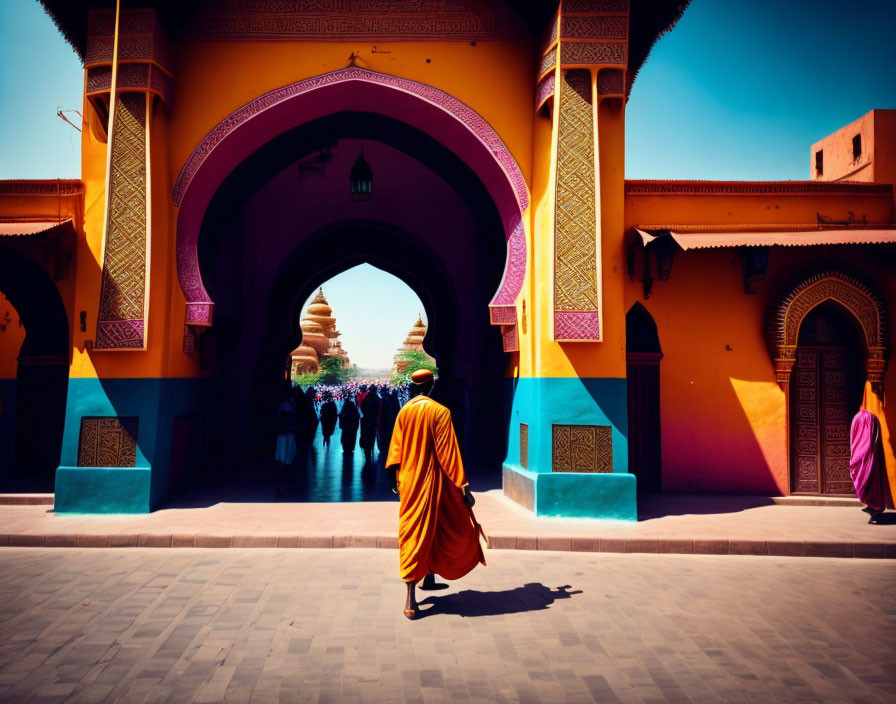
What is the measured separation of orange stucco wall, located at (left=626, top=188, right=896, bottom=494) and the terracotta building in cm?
3

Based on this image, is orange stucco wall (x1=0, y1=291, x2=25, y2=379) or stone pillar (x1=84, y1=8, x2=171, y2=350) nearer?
stone pillar (x1=84, y1=8, x2=171, y2=350)

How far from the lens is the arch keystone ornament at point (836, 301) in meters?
7.84

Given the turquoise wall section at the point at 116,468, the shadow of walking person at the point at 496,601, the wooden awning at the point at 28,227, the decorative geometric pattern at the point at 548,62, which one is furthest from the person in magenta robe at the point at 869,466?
the wooden awning at the point at 28,227

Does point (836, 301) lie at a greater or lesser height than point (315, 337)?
lesser

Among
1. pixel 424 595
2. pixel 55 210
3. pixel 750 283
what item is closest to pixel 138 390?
pixel 55 210

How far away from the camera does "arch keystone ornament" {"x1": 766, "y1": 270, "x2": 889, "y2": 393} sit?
25.7 feet

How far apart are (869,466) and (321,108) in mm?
7794

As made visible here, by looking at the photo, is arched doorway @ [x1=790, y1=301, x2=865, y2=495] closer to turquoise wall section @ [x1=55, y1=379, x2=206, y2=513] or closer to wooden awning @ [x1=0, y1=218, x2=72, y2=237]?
turquoise wall section @ [x1=55, y1=379, x2=206, y2=513]

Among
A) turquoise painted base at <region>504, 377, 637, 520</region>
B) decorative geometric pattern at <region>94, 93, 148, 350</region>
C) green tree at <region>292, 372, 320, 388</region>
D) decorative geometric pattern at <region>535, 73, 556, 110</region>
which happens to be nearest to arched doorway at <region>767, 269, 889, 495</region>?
turquoise painted base at <region>504, 377, 637, 520</region>

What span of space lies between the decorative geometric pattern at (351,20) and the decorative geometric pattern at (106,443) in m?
4.79

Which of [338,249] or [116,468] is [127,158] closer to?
[116,468]

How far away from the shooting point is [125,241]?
692cm

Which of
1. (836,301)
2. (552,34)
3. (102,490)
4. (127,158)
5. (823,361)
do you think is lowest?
(102,490)

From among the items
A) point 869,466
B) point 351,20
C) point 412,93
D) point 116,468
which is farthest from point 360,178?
point 869,466
